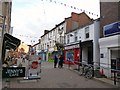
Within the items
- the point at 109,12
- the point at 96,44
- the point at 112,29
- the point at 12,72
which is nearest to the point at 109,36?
the point at 112,29

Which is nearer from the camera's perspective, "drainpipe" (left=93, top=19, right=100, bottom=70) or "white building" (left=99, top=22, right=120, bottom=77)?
"white building" (left=99, top=22, right=120, bottom=77)

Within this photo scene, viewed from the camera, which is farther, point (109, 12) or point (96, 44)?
point (96, 44)

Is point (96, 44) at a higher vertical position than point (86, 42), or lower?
lower

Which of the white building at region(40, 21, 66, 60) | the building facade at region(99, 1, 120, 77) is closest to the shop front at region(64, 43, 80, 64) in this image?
the white building at region(40, 21, 66, 60)

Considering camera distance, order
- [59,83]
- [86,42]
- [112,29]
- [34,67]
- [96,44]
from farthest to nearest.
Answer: [86,42]
[96,44]
[112,29]
[34,67]
[59,83]

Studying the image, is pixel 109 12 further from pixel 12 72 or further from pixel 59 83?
pixel 12 72

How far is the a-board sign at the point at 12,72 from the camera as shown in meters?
11.6

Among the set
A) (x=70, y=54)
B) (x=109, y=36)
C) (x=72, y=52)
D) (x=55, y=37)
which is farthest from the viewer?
(x=55, y=37)

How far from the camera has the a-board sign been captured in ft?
37.9

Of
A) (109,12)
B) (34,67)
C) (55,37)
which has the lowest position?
(34,67)

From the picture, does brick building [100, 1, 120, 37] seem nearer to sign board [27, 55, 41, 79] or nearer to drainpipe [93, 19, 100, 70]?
drainpipe [93, 19, 100, 70]

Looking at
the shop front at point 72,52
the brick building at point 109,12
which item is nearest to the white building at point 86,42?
the shop front at point 72,52

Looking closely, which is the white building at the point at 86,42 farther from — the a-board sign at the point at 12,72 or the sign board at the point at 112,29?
the a-board sign at the point at 12,72

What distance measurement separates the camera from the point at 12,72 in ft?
38.4
